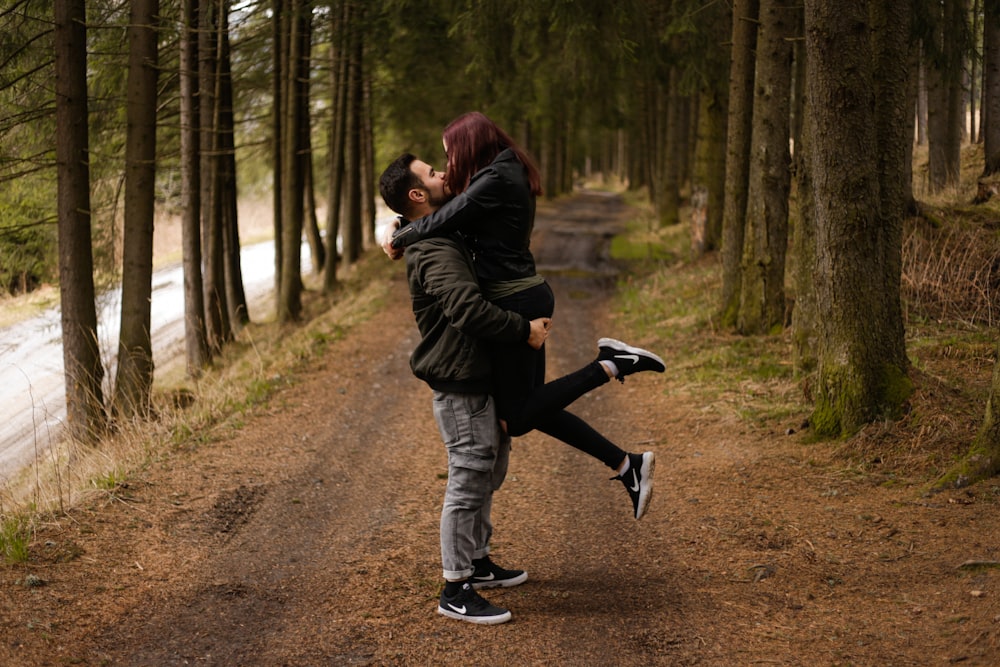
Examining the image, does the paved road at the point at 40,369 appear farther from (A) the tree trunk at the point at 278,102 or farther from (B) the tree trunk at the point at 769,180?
(B) the tree trunk at the point at 769,180

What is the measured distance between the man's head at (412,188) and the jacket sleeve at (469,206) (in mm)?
220

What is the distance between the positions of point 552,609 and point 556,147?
1529 inches

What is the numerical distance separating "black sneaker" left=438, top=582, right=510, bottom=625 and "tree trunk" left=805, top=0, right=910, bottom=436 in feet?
11.3

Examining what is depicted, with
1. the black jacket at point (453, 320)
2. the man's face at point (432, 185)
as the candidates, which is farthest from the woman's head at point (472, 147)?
the black jacket at point (453, 320)

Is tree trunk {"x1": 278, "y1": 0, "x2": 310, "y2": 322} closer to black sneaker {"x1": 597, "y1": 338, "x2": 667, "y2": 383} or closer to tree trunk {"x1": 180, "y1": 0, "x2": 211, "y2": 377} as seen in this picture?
tree trunk {"x1": 180, "y1": 0, "x2": 211, "y2": 377}

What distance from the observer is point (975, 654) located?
3508mm

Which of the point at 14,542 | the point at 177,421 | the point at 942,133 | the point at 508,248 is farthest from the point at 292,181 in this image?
the point at 508,248

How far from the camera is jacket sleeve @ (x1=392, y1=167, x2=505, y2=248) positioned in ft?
12.9

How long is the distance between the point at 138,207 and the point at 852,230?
26.0 feet

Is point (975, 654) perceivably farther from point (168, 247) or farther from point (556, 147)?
point (556, 147)

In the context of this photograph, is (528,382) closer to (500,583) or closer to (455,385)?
(455,385)

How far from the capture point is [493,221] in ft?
13.3

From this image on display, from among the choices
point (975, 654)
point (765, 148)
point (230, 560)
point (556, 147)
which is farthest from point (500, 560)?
point (556, 147)

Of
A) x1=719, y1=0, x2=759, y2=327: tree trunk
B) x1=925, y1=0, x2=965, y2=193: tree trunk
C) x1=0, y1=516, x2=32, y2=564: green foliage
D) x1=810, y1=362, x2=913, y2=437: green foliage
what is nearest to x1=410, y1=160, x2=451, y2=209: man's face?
x1=0, y1=516, x2=32, y2=564: green foliage
